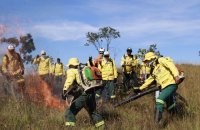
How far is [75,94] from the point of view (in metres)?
Answer: 10.6

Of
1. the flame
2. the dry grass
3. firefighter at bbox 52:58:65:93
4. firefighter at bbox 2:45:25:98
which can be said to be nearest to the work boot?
the dry grass

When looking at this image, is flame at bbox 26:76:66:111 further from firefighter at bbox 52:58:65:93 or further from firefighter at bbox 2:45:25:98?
firefighter at bbox 52:58:65:93

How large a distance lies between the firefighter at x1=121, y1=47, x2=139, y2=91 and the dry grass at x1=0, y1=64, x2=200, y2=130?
201cm

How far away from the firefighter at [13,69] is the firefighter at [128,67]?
4082 millimetres

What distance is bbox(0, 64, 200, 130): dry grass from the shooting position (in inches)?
390

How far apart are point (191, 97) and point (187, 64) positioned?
420 inches

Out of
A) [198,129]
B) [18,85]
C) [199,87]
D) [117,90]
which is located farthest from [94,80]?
[199,87]

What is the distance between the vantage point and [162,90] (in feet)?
36.0

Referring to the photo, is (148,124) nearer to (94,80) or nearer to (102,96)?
(94,80)

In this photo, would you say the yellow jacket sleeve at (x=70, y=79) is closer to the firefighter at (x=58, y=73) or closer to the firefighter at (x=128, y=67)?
the firefighter at (x=128, y=67)

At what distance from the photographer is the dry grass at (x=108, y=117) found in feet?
32.5

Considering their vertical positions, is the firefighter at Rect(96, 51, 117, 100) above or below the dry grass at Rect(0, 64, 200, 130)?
above

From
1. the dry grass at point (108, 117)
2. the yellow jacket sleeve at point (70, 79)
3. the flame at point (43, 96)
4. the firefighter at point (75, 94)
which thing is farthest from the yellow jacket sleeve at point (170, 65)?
the flame at point (43, 96)

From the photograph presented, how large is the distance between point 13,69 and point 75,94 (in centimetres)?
410
